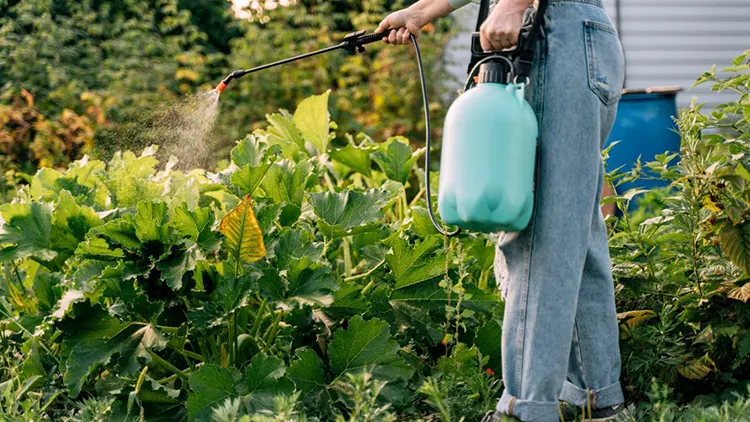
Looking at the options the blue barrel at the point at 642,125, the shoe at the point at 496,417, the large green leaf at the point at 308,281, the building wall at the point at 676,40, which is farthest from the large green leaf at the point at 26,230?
the building wall at the point at 676,40

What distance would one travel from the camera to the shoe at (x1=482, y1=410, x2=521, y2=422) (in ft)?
6.15

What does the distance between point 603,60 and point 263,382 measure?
999 mm

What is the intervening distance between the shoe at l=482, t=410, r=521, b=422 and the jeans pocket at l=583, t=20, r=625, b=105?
0.68m

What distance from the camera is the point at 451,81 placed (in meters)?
6.75

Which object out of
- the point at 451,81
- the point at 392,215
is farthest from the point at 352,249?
the point at 451,81

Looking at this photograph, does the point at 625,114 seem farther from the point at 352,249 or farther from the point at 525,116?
the point at 525,116

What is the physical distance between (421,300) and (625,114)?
2.93m

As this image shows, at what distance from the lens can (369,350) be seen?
6.95ft

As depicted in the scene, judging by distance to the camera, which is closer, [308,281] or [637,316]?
[308,281]

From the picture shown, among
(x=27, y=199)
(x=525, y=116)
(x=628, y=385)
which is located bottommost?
(x=628, y=385)

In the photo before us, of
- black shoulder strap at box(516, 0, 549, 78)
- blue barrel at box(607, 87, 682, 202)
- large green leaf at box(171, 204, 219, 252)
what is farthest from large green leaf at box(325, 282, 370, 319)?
blue barrel at box(607, 87, 682, 202)

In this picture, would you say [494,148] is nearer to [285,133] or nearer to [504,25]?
[504,25]

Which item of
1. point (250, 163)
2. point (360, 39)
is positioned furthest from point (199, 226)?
point (360, 39)

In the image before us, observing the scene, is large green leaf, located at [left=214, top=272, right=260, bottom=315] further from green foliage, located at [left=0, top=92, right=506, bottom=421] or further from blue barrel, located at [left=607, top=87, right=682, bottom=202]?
blue barrel, located at [left=607, top=87, right=682, bottom=202]
